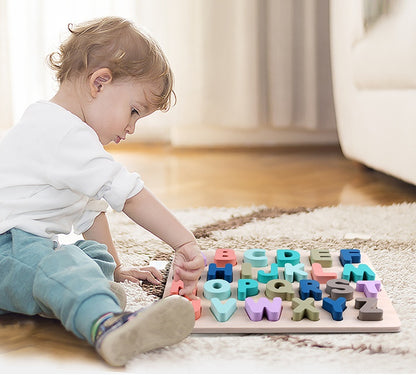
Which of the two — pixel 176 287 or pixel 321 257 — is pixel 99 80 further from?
pixel 321 257

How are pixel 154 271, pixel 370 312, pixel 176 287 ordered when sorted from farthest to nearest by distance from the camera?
1. pixel 154 271
2. pixel 176 287
3. pixel 370 312

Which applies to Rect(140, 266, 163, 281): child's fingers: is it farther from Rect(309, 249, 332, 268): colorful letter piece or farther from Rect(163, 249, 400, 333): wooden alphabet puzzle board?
Rect(309, 249, 332, 268): colorful letter piece

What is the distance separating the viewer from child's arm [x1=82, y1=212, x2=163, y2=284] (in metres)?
1.01

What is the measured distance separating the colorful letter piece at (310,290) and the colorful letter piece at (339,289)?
0.02 meters

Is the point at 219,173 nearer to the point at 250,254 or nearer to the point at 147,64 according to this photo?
the point at 250,254

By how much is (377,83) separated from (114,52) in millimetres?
1080

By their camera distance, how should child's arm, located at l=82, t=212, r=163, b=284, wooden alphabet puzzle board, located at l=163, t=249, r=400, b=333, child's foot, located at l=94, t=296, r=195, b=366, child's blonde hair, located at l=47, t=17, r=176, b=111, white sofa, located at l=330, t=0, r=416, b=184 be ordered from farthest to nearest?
white sofa, located at l=330, t=0, r=416, b=184 → child's arm, located at l=82, t=212, r=163, b=284 → child's blonde hair, located at l=47, t=17, r=176, b=111 → wooden alphabet puzzle board, located at l=163, t=249, r=400, b=333 → child's foot, located at l=94, t=296, r=195, b=366

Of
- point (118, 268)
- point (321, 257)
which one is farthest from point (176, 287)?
point (321, 257)

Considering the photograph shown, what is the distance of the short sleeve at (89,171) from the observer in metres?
0.85

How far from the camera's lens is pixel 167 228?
88 cm

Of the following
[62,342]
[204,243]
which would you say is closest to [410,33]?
[204,243]

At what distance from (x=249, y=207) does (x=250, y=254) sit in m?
0.51

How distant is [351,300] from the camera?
2.92 ft

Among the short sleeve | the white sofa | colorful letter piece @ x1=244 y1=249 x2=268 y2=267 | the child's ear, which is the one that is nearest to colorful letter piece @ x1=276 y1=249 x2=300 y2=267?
colorful letter piece @ x1=244 y1=249 x2=268 y2=267
